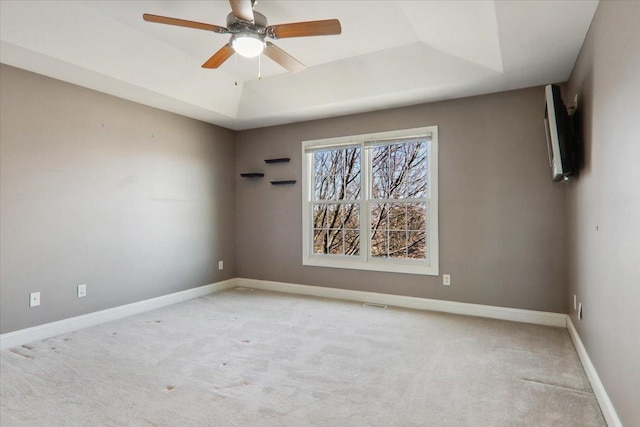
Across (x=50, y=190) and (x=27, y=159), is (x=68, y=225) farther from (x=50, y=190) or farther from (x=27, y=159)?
(x=27, y=159)

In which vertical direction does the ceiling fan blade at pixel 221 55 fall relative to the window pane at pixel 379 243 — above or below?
above

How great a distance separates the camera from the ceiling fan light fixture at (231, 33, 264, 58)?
7.93 feet

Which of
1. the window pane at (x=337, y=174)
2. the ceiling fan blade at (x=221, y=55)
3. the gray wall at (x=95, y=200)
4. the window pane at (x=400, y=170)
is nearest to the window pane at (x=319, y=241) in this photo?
the window pane at (x=337, y=174)

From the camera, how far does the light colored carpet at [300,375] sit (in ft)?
6.55

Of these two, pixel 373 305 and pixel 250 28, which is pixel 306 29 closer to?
pixel 250 28

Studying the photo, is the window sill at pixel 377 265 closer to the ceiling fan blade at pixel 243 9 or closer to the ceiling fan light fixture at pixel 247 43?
the ceiling fan light fixture at pixel 247 43

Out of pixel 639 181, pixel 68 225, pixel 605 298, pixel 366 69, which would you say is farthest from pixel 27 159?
pixel 605 298

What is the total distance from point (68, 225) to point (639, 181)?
14.2ft

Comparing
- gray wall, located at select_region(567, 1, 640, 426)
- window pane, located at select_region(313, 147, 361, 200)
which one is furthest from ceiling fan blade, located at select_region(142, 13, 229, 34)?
window pane, located at select_region(313, 147, 361, 200)

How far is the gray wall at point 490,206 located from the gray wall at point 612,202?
79 centimetres

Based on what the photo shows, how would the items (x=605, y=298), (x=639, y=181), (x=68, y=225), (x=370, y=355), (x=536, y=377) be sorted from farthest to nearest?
(x=68, y=225), (x=370, y=355), (x=536, y=377), (x=605, y=298), (x=639, y=181)

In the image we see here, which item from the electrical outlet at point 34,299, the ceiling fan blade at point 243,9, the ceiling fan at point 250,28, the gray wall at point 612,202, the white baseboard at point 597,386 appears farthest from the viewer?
the electrical outlet at point 34,299

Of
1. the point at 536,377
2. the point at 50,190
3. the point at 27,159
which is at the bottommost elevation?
the point at 536,377

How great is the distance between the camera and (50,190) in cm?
330
